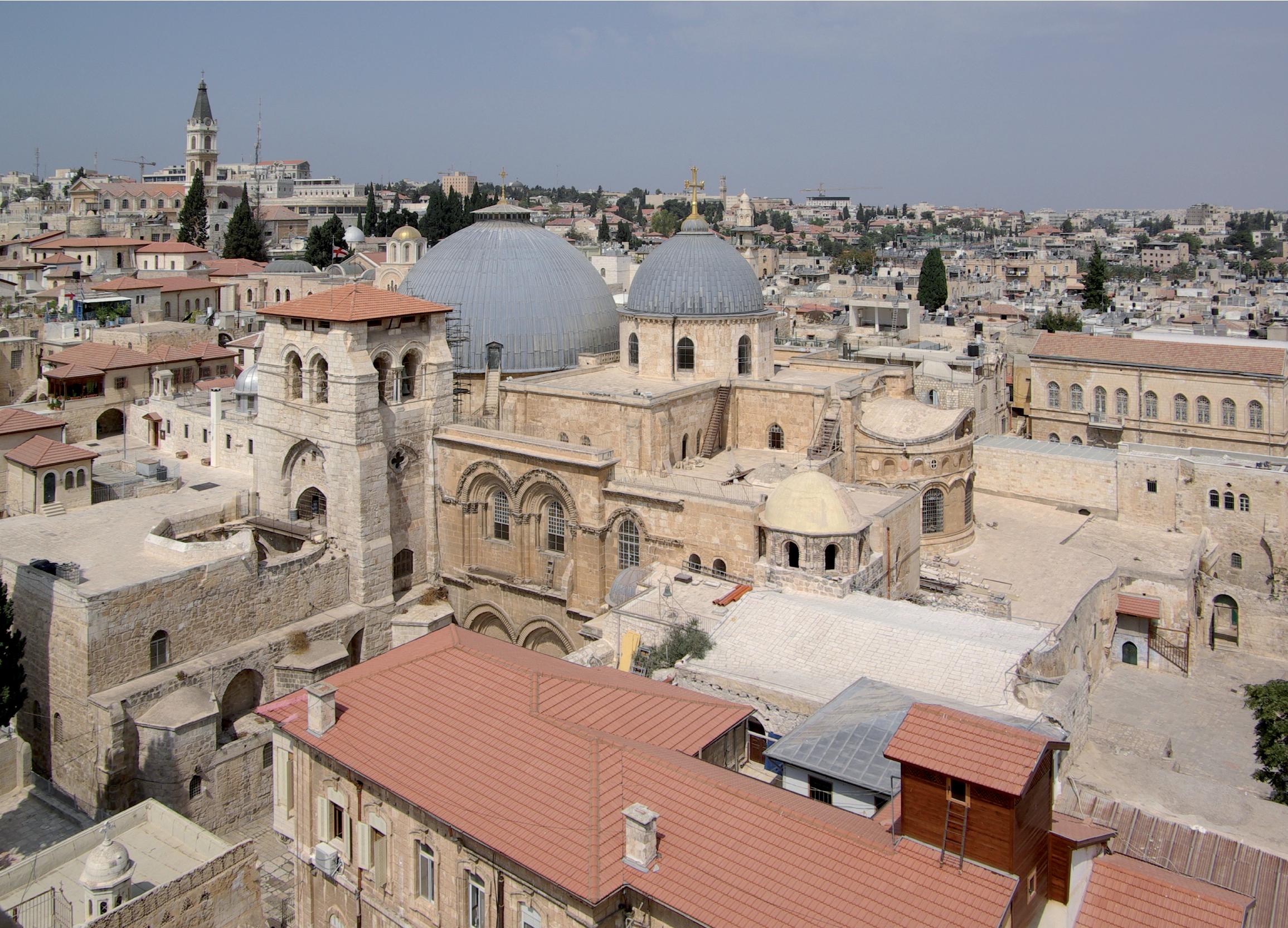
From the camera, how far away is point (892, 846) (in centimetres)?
1268

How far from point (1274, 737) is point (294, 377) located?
75.9 feet

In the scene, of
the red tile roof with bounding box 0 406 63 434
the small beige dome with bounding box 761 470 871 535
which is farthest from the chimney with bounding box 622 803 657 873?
the red tile roof with bounding box 0 406 63 434

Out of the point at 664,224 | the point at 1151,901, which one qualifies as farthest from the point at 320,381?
the point at 664,224

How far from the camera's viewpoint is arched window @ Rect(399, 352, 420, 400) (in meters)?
29.0

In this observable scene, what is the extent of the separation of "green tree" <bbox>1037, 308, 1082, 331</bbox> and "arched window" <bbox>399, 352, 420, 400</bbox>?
133 feet

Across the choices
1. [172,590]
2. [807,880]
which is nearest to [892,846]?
[807,880]

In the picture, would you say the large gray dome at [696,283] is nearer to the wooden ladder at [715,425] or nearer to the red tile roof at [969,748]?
the wooden ladder at [715,425]

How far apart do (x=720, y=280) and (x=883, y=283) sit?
175 ft

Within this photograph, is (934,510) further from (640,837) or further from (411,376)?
(640,837)

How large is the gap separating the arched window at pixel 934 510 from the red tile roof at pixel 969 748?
1934cm

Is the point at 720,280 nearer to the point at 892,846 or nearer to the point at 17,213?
the point at 892,846

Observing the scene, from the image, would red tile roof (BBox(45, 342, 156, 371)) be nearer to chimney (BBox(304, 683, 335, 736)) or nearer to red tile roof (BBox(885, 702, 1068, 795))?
chimney (BBox(304, 683, 335, 736))

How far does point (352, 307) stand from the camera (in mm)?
27031

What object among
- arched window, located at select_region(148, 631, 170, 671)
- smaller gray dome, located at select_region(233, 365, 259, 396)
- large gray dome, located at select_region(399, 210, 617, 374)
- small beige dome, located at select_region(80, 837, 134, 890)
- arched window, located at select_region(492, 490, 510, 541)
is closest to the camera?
small beige dome, located at select_region(80, 837, 134, 890)
